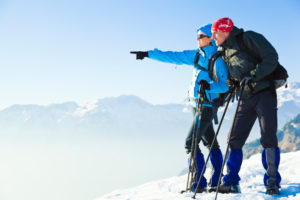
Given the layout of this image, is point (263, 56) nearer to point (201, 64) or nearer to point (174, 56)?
point (201, 64)

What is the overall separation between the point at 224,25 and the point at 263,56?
0.73m

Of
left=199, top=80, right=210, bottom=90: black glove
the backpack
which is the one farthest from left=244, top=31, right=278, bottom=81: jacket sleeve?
left=199, top=80, right=210, bottom=90: black glove

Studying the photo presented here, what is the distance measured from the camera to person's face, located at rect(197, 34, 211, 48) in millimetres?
4547

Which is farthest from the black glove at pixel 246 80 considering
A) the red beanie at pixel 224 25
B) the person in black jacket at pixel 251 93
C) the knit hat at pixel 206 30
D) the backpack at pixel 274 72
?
the knit hat at pixel 206 30

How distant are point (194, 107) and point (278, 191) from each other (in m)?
1.88

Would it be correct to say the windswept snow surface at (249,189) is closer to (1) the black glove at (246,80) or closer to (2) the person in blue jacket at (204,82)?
(2) the person in blue jacket at (204,82)

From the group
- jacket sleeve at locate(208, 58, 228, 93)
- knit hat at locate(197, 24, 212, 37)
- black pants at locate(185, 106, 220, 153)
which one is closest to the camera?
jacket sleeve at locate(208, 58, 228, 93)

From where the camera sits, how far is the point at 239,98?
3984mm

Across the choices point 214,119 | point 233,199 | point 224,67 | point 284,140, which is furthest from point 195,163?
point 284,140

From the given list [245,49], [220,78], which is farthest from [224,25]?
[220,78]

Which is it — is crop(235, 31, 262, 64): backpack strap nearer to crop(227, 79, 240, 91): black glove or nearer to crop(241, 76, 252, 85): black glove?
crop(241, 76, 252, 85): black glove

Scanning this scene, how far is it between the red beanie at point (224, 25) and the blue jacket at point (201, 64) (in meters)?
0.51

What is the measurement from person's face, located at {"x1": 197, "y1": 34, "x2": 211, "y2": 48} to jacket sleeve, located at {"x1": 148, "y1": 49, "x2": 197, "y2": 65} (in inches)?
9.4

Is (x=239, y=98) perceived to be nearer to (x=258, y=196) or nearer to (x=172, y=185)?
(x=258, y=196)
